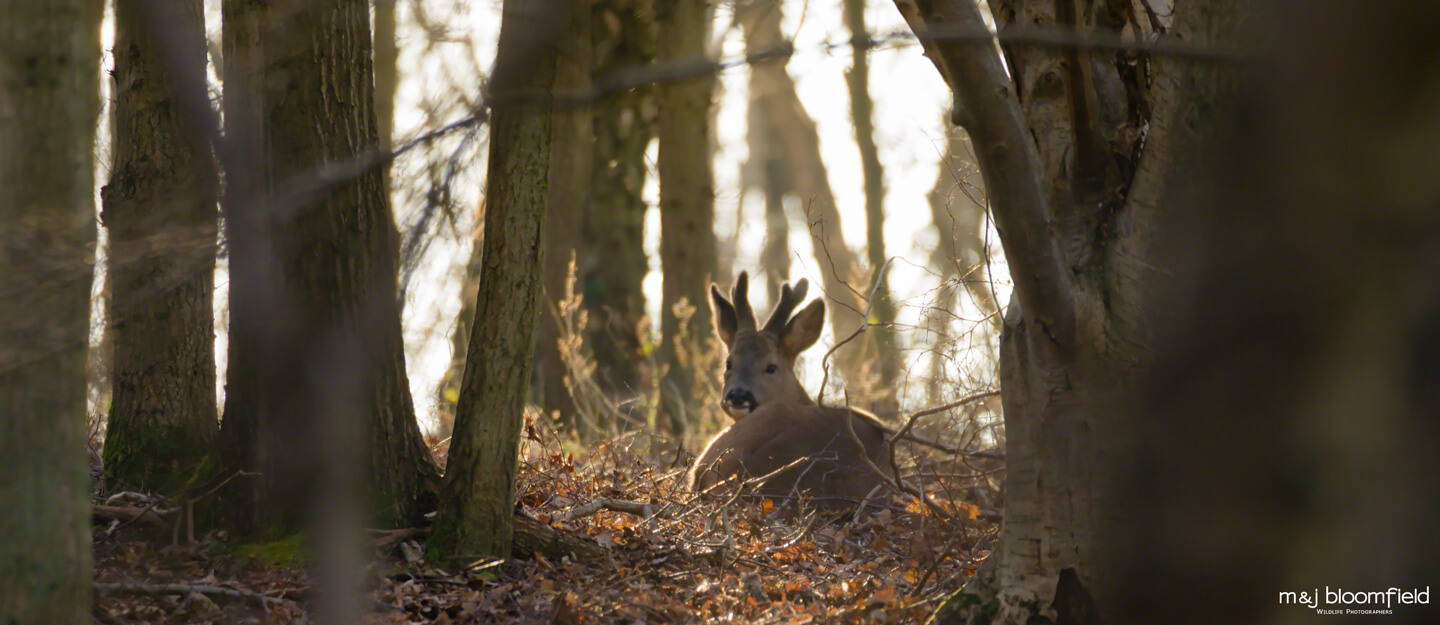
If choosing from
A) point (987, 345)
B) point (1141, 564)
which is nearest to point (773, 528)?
point (987, 345)

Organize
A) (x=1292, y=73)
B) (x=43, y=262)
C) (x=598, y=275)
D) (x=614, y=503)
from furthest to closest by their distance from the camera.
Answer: (x=598, y=275) → (x=614, y=503) → (x=43, y=262) → (x=1292, y=73)

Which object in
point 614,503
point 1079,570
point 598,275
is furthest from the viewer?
point 598,275

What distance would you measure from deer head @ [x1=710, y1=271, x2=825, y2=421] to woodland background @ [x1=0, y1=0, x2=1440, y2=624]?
3.20m

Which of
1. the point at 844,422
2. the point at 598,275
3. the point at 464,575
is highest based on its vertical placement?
the point at 598,275

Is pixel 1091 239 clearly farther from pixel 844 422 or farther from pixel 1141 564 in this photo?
pixel 844 422

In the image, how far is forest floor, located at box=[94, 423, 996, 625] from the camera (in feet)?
14.8

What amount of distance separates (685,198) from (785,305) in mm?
2333

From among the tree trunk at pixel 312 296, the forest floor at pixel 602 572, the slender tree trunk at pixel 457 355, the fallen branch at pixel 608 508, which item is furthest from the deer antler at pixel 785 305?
the tree trunk at pixel 312 296

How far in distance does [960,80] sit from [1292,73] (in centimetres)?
151

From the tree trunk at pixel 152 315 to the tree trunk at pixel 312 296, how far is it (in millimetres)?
432

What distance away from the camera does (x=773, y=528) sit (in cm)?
648

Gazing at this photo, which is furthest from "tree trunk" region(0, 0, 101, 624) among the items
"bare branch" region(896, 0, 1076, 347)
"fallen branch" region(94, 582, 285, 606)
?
"bare branch" region(896, 0, 1076, 347)

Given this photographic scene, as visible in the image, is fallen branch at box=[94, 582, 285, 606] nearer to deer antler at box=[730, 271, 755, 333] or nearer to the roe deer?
the roe deer

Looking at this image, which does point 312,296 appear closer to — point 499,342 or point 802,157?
point 499,342
